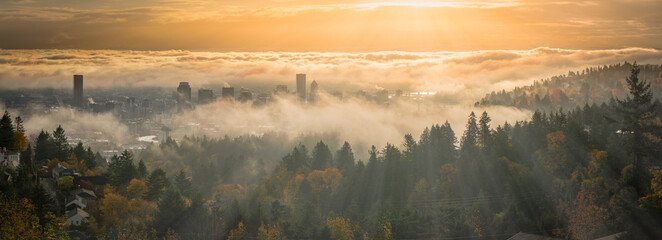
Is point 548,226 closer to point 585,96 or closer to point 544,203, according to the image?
point 544,203

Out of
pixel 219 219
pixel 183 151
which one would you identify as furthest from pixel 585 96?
pixel 219 219

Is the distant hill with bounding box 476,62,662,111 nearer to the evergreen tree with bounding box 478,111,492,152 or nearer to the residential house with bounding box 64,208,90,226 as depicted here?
the evergreen tree with bounding box 478,111,492,152

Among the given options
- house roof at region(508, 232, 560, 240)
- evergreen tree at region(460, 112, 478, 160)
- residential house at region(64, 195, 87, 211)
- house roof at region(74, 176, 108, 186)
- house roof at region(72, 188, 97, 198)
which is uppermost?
Answer: evergreen tree at region(460, 112, 478, 160)

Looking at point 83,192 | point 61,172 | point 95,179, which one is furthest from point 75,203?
point 95,179

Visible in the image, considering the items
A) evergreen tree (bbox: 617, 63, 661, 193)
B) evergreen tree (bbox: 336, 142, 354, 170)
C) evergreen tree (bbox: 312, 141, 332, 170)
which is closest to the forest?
evergreen tree (bbox: 617, 63, 661, 193)

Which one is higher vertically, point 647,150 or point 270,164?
point 647,150

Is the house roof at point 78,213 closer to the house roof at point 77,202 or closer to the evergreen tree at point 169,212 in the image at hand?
the house roof at point 77,202

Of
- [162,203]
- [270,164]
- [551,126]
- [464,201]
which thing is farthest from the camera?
[270,164]

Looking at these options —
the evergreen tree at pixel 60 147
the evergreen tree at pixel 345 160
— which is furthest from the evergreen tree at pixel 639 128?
the evergreen tree at pixel 60 147

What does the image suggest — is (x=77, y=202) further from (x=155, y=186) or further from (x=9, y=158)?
(x=155, y=186)
